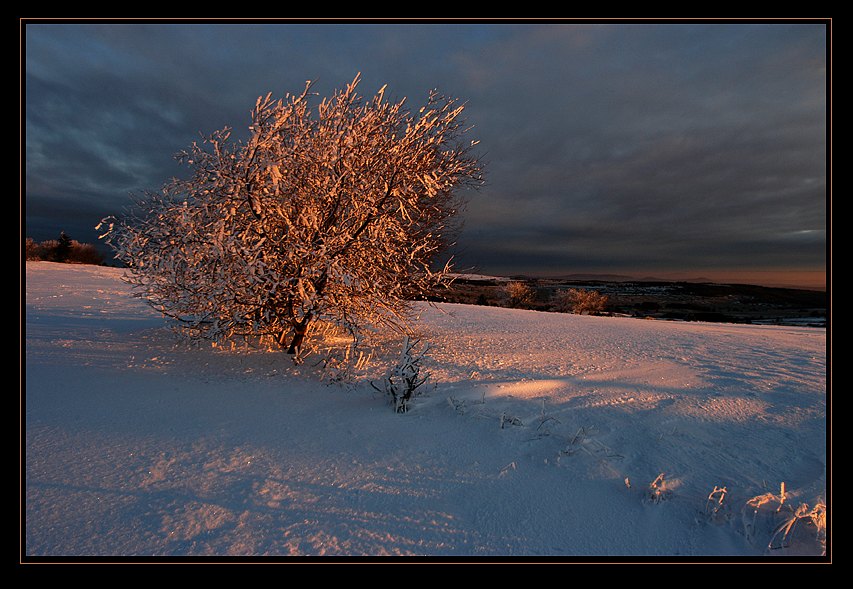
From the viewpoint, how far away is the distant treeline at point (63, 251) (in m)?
26.1

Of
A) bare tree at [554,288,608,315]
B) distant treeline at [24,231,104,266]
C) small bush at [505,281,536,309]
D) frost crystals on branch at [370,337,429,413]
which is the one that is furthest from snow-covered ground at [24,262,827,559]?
distant treeline at [24,231,104,266]

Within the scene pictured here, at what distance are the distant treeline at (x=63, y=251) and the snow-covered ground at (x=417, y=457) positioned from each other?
1125 inches

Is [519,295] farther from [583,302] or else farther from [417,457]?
[417,457]

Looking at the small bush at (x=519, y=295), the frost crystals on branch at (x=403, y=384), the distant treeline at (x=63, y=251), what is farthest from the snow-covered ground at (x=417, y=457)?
the distant treeline at (x=63, y=251)

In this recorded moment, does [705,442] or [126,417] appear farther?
[126,417]

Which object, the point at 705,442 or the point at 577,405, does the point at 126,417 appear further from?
the point at 705,442

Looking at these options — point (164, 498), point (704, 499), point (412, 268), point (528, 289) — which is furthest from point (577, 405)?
point (528, 289)

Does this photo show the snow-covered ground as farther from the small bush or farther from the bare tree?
the small bush

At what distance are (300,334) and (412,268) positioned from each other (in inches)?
70.7

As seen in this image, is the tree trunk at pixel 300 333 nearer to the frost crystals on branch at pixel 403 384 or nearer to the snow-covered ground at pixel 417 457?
the snow-covered ground at pixel 417 457

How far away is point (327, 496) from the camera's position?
2.46 metres

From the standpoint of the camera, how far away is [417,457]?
299 centimetres

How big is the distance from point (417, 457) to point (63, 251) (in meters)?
34.8

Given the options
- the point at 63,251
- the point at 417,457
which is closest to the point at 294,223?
the point at 417,457
